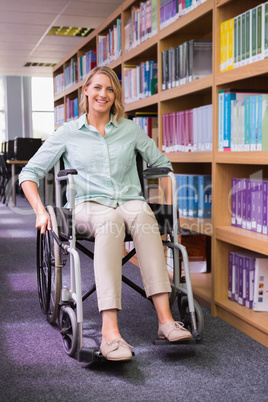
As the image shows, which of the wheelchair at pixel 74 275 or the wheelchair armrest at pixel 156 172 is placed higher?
the wheelchair armrest at pixel 156 172

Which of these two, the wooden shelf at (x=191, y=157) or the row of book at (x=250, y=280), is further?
the wooden shelf at (x=191, y=157)

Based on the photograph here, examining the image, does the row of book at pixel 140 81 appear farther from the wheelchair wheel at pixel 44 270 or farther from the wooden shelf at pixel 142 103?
the wheelchair wheel at pixel 44 270

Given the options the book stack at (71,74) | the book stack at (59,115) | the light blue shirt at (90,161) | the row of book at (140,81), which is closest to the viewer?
the light blue shirt at (90,161)

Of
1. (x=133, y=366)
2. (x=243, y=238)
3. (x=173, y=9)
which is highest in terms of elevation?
(x=173, y=9)

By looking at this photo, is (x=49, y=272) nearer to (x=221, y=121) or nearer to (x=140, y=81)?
(x=221, y=121)

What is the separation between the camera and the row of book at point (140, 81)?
3.07 meters

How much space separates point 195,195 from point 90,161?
743 mm

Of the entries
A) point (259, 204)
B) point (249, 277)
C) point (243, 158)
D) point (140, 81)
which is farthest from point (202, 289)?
point (140, 81)

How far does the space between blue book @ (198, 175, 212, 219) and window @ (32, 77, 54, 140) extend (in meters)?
9.22

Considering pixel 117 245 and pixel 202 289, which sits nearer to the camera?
pixel 117 245

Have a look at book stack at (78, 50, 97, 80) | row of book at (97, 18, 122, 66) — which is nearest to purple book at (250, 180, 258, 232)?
row of book at (97, 18, 122, 66)

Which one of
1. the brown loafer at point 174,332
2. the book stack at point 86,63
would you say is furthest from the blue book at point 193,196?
the book stack at point 86,63

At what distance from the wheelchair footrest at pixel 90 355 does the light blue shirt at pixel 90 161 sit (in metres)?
0.64

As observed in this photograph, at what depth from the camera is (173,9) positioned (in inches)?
103
